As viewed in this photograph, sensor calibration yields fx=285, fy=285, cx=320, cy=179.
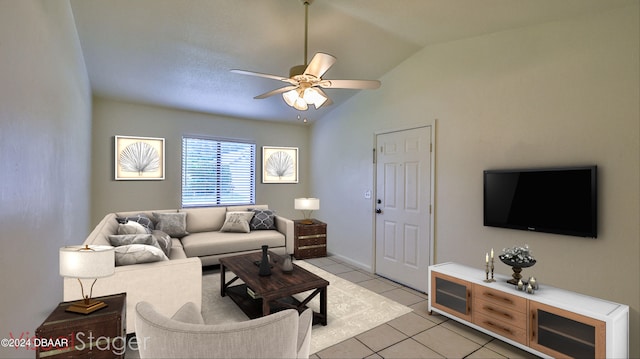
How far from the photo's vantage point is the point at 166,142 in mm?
4926

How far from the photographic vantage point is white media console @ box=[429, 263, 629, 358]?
1.94 m

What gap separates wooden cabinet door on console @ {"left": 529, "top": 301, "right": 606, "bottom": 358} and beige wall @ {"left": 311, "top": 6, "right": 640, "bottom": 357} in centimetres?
59

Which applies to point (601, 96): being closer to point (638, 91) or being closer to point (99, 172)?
point (638, 91)

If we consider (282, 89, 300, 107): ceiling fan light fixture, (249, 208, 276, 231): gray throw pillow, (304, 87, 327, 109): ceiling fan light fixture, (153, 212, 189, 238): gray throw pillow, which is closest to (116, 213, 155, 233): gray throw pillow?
(153, 212, 189, 238): gray throw pillow

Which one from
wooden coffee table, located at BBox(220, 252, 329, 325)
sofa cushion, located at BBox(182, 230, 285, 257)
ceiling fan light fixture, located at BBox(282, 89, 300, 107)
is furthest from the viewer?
sofa cushion, located at BBox(182, 230, 285, 257)

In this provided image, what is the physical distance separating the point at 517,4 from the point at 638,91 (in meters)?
1.15

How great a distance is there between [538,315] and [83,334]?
3125mm

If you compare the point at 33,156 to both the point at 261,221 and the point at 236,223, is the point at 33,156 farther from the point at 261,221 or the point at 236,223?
the point at 261,221

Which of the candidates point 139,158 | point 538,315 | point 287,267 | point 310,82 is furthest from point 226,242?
point 538,315

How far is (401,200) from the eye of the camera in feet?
13.0

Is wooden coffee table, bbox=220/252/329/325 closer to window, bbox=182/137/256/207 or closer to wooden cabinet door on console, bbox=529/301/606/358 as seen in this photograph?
wooden cabinet door on console, bbox=529/301/606/358

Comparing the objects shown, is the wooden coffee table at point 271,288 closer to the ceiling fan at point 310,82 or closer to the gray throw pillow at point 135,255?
the gray throw pillow at point 135,255

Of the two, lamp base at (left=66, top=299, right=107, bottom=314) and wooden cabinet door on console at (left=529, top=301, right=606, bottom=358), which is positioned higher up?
lamp base at (left=66, top=299, right=107, bottom=314)

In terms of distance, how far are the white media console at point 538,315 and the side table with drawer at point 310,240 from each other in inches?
98.6
